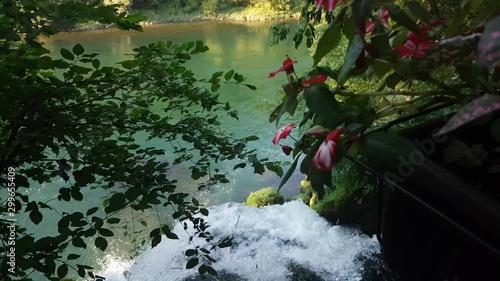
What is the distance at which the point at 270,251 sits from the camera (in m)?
2.46

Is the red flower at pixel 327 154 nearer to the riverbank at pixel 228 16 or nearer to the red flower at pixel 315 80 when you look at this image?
the red flower at pixel 315 80

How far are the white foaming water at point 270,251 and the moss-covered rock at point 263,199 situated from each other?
0.65 ft

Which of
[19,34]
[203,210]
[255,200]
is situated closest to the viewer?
[19,34]

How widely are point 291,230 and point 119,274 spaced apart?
1138mm

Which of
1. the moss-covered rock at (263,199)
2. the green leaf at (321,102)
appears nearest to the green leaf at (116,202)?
Result: the green leaf at (321,102)

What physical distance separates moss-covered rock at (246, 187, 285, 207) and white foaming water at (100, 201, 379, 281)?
199 mm

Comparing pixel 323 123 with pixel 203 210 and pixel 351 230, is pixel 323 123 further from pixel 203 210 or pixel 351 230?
pixel 351 230

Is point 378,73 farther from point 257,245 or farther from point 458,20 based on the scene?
point 257,245

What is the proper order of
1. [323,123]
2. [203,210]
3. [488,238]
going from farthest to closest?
[203,210] < [323,123] < [488,238]

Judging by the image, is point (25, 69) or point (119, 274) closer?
point (25, 69)

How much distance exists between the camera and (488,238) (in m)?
0.27

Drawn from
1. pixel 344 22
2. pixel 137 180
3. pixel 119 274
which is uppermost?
pixel 344 22

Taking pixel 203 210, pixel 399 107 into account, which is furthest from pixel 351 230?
pixel 399 107

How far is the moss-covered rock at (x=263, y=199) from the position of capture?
3035mm
